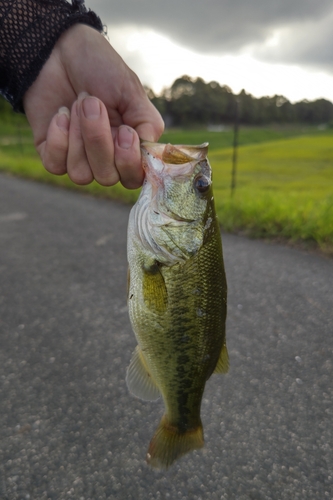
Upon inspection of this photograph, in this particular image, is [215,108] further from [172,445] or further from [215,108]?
[172,445]

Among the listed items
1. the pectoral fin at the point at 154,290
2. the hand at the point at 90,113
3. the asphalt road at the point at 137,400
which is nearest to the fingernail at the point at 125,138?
the hand at the point at 90,113

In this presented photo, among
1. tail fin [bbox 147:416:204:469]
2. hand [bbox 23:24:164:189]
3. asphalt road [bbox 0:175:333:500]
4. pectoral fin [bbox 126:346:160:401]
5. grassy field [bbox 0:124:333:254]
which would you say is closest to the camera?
hand [bbox 23:24:164:189]

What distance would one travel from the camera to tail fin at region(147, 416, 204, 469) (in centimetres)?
175

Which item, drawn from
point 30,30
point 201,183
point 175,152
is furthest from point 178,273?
point 30,30

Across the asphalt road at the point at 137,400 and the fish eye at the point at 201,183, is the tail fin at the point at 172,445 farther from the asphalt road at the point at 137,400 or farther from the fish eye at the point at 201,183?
the fish eye at the point at 201,183

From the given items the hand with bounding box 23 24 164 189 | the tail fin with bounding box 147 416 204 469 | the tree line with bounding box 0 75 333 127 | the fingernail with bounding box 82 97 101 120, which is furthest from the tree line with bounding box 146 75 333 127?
the tail fin with bounding box 147 416 204 469

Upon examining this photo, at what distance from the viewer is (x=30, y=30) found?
5.81 feet

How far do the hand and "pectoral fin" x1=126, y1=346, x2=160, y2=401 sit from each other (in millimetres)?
843

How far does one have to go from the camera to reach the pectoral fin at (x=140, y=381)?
6.09 ft

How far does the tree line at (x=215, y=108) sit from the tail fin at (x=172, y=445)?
494 inches

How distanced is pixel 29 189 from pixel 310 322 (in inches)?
317

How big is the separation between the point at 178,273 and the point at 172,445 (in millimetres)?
792

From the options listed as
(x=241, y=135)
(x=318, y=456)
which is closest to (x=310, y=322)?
(x=318, y=456)

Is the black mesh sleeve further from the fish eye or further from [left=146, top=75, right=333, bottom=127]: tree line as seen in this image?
[left=146, top=75, right=333, bottom=127]: tree line
